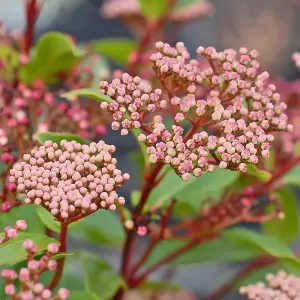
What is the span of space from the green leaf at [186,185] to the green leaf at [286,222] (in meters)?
0.32

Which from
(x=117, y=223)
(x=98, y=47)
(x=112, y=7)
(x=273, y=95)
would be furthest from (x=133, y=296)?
Answer: (x=273, y=95)

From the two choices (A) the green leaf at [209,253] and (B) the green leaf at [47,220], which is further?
(A) the green leaf at [209,253]

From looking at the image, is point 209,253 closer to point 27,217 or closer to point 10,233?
point 27,217

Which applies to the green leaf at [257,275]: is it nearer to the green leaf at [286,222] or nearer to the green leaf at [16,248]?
the green leaf at [286,222]

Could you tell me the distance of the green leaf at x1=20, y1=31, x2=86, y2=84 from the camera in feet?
3.59

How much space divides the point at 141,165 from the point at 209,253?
0.99 feet

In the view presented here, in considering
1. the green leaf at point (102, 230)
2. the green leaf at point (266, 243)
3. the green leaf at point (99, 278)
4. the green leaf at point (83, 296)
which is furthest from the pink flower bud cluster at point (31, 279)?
the green leaf at point (102, 230)

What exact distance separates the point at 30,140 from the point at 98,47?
0.47 m

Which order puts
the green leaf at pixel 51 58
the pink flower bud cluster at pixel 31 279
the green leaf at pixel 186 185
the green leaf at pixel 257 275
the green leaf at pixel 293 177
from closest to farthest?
the pink flower bud cluster at pixel 31 279, the green leaf at pixel 186 185, the green leaf at pixel 293 177, the green leaf at pixel 51 58, the green leaf at pixel 257 275

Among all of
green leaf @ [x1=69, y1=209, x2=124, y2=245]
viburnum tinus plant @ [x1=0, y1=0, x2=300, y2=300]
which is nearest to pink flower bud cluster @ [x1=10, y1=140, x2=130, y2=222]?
viburnum tinus plant @ [x1=0, y1=0, x2=300, y2=300]

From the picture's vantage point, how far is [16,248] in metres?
0.68

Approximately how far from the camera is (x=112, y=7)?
4.98ft

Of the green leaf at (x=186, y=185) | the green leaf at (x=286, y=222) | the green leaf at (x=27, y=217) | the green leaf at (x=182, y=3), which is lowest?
the green leaf at (x=286, y=222)

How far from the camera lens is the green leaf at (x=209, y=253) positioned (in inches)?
40.9
